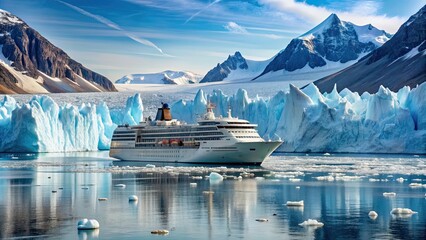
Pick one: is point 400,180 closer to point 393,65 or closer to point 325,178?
point 325,178

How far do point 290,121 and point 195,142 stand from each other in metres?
20.2

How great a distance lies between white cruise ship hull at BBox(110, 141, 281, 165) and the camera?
48.2m

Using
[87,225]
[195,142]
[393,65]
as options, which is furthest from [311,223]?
[393,65]

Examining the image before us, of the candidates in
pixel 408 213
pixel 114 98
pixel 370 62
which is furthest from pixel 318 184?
pixel 370 62

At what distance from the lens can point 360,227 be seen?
18625 millimetres

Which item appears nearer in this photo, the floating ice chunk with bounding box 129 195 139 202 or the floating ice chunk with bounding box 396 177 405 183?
the floating ice chunk with bounding box 129 195 139 202

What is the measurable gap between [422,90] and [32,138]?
3598 centimetres

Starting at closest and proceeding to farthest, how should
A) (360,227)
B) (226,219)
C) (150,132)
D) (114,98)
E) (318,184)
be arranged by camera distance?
(360,227)
(226,219)
(318,184)
(150,132)
(114,98)

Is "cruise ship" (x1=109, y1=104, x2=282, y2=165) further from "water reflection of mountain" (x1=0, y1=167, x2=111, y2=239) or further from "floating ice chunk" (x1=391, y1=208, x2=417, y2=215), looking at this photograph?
"floating ice chunk" (x1=391, y1=208, x2=417, y2=215)

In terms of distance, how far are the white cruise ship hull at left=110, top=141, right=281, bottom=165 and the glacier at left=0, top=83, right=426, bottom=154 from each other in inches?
358

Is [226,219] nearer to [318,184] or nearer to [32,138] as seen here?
[318,184]

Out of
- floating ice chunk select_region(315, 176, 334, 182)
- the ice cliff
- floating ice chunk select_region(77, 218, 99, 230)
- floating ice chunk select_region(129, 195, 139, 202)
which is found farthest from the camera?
the ice cliff

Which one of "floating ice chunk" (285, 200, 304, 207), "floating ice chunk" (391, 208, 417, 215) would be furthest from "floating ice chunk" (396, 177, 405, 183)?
"floating ice chunk" (391, 208, 417, 215)

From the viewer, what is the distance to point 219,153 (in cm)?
4978
